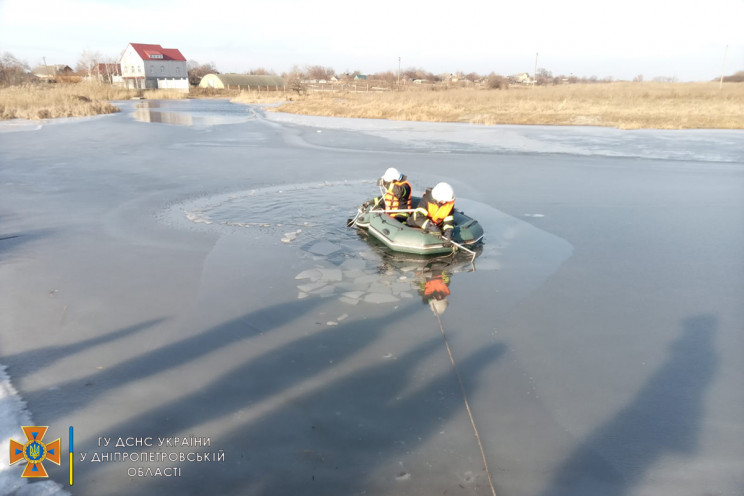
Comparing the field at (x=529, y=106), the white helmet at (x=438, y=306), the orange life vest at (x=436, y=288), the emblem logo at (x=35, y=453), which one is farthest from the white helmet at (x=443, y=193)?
the field at (x=529, y=106)

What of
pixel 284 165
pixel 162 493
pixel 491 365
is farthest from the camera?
pixel 284 165

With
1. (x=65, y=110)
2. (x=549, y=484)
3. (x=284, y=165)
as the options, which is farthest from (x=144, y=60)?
(x=549, y=484)

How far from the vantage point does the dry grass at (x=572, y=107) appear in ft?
89.9

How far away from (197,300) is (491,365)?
329 cm

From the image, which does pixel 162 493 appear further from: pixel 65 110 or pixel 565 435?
pixel 65 110

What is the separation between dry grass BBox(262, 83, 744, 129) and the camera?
2741 cm

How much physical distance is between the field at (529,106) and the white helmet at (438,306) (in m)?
23.3

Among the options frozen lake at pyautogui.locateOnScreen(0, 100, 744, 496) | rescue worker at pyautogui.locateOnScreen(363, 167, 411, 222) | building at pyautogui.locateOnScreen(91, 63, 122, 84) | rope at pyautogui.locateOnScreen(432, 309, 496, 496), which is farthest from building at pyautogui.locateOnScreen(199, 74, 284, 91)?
rope at pyautogui.locateOnScreen(432, 309, 496, 496)

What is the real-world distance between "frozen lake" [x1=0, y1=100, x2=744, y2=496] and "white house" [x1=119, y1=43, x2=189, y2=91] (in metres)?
56.9

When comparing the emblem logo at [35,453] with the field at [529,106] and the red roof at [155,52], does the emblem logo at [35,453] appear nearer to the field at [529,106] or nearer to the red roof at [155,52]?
the field at [529,106]

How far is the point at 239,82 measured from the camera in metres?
65.8

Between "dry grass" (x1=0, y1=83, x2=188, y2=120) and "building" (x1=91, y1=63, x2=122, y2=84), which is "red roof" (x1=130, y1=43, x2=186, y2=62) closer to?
"building" (x1=91, y1=63, x2=122, y2=84)

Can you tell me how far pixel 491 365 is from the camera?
4402 millimetres

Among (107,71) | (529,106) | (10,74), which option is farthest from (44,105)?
(107,71)
